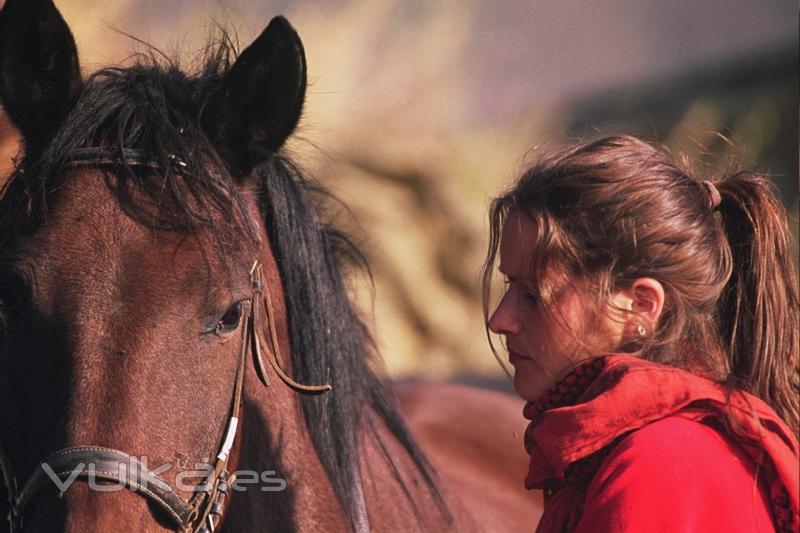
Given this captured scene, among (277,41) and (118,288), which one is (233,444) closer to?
(118,288)

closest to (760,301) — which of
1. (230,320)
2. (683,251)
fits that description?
(683,251)

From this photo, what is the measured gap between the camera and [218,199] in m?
1.43

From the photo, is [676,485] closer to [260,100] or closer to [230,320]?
[230,320]

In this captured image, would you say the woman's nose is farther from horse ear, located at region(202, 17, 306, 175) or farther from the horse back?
the horse back

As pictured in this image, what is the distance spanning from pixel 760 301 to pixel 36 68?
1.23 m

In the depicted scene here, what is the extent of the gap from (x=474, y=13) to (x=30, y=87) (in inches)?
157

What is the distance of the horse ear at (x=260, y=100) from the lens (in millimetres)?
1431

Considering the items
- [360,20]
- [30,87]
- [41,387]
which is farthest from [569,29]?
[41,387]

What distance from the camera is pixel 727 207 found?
1494 millimetres

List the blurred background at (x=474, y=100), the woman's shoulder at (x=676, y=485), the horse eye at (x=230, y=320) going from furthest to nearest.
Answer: the blurred background at (x=474, y=100), the horse eye at (x=230, y=320), the woman's shoulder at (x=676, y=485)

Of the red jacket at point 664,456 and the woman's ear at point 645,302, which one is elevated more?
the woman's ear at point 645,302

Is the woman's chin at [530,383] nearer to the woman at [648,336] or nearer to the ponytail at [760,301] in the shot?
the woman at [648,336]

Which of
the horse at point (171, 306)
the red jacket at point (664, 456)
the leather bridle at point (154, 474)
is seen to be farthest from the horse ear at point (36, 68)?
the red jacket at point (664, 456)

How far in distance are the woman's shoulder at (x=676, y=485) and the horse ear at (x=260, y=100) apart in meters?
0.74
